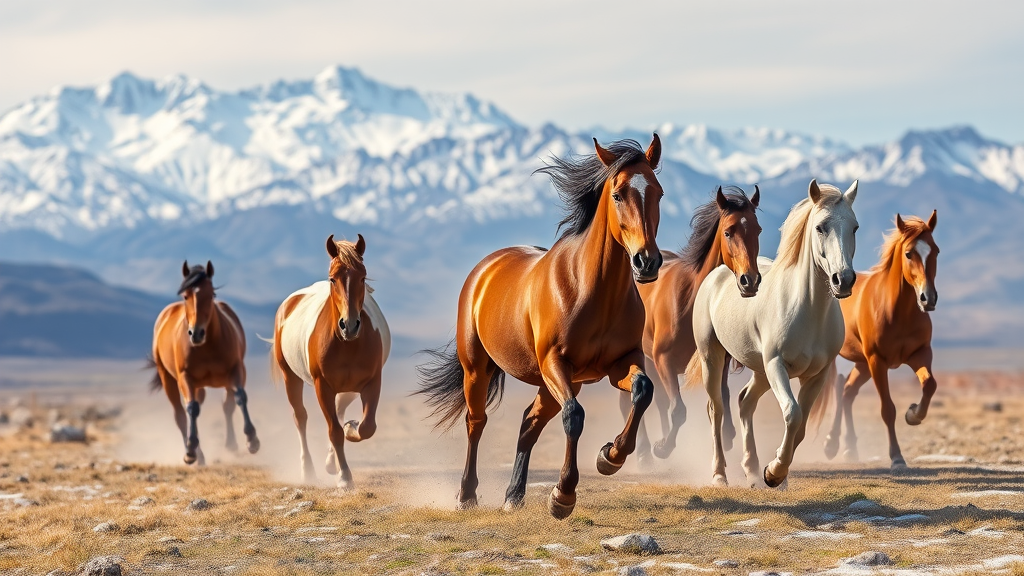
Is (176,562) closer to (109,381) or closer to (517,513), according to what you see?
(517,513)

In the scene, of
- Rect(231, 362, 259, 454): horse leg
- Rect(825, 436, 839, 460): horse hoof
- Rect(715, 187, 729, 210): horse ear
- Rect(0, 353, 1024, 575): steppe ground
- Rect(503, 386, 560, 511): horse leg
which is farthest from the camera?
Rect(825, 436, 839, 460): horse hoof

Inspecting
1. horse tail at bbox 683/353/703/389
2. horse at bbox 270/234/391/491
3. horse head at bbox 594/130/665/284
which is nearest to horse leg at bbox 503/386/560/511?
horse head at bbox 594/130/665/284

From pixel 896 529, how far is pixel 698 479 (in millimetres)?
4671

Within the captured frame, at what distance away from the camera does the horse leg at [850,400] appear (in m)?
17.8

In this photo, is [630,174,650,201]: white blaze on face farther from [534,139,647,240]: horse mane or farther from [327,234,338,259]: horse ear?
[327,234,338,259]: horse ear

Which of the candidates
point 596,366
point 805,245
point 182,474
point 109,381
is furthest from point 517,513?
point 109,381

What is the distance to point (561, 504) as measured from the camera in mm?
9742

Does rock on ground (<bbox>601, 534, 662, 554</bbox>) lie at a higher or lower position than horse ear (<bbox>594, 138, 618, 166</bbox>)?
lower

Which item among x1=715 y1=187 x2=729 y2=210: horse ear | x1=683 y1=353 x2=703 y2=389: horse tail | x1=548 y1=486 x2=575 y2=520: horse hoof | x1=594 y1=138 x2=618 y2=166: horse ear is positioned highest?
x1=715 y1=187 x2=729 y2=210: horse ear

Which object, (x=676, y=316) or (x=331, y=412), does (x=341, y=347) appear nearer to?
(x=331, y=412)

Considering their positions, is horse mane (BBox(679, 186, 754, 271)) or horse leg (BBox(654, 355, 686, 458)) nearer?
horse mane (BBox(679, 186, 754, 271))

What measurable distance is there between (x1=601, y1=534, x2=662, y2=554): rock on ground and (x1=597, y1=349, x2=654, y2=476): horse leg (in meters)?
0.59

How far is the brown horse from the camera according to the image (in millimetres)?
17469

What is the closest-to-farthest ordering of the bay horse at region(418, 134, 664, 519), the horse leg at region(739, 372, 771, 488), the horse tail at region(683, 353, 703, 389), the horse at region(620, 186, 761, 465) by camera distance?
the bay horse at region(418, 134, 664, 519) → the horse leg at region(739, 372, 771, 488) → the horse tail at region(683, 353, 703, 389) → the horse at region(620, 186, 761, 465)
